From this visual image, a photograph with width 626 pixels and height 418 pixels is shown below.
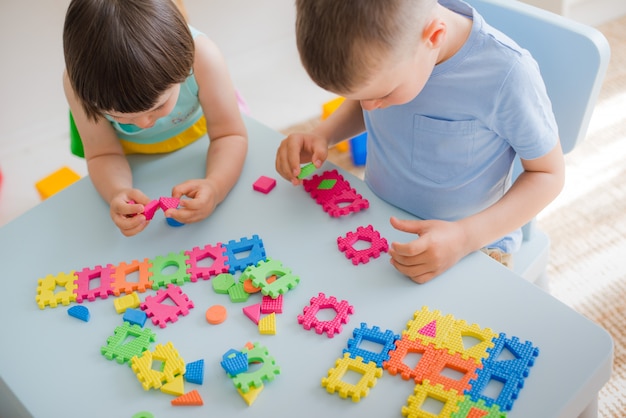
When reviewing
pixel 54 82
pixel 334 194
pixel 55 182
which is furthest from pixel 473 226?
pixel 54 82

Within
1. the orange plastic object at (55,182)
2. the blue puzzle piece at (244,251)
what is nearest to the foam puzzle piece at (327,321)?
the blue puzzle piece at (244,251)

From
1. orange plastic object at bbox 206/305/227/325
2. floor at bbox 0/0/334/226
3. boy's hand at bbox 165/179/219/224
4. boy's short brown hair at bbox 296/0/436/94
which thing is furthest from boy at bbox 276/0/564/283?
floor at bbox 0/0/334/226

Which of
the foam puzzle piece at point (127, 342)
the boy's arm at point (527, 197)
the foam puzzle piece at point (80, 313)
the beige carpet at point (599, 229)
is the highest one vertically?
the boy's arm at point (527, 197)

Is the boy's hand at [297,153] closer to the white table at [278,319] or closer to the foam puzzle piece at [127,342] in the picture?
the white table at [278,319]

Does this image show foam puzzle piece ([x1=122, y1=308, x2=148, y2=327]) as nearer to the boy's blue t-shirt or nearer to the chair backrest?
the boy's blue t-shirt

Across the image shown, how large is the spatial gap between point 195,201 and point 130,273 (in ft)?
0.41

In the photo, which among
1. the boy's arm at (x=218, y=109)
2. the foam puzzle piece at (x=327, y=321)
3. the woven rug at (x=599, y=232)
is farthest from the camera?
the woven rug at (x=599, y=232)

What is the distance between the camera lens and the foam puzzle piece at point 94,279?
78cm

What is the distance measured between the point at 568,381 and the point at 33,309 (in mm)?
620

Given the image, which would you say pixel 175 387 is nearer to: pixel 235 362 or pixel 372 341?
pixel 235 362

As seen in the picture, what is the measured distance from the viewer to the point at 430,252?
2.37 feet

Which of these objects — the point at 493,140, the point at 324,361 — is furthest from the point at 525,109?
the point at 324,361

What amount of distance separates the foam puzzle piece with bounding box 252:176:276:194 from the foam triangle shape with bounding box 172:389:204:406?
0.33 m

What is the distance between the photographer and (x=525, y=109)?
775mm
